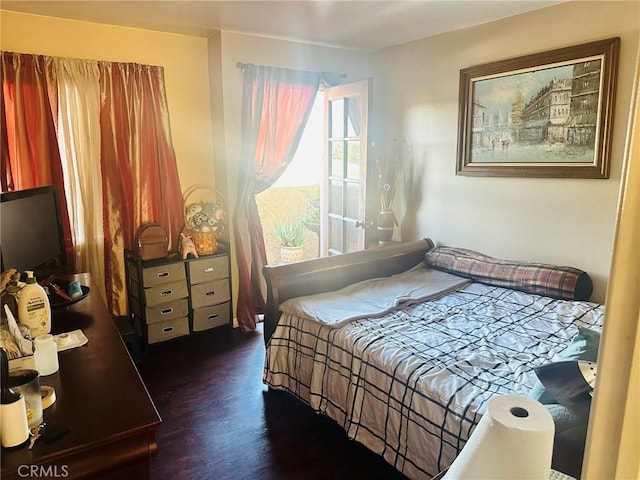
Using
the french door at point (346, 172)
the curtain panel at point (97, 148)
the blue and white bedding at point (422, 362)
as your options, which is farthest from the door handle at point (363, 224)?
the curtain panel at point (97, 148)

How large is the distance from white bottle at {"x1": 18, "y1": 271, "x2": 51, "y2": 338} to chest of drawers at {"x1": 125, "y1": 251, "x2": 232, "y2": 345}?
1.53 m

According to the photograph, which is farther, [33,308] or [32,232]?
[32,232]

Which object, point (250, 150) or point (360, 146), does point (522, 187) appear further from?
point (250, 150)

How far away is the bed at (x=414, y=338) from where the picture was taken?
1.76 m

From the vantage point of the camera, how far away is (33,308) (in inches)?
63.4

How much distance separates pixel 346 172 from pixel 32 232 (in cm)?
247

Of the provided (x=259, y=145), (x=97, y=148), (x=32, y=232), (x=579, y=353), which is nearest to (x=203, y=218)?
(x=259, y=145)

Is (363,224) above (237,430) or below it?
above

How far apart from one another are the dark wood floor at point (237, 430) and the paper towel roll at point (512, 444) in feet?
4.34

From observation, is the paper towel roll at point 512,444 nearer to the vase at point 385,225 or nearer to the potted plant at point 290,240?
the vase at point 385,225

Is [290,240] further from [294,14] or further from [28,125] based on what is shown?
[28,125]

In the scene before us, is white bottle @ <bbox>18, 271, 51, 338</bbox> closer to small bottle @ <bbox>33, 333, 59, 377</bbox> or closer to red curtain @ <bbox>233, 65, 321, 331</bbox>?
small bottle @ <bbox>33, 333, 59, 377</bbox>

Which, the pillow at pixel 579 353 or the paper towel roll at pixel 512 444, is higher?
the paper towel roll at pixel 512 444

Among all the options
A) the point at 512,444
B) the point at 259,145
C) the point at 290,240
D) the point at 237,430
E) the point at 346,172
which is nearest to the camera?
the point at 512,444
